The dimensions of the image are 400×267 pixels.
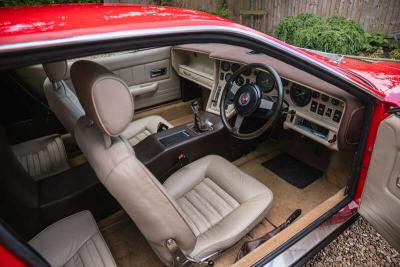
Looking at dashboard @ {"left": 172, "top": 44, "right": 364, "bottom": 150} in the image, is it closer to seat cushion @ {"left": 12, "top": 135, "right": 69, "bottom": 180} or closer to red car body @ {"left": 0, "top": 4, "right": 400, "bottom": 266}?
red car body @ {"left": 0, "top": 4, "right": 400, "bottom": 266}

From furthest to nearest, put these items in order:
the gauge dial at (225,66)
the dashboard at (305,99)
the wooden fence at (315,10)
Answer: the wooden fence at (315,10) → the gauge dial at (225,66) → the dashboard at (305,99)

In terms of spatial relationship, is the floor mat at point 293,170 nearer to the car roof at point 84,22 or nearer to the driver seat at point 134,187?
the driver seat at point 134,187

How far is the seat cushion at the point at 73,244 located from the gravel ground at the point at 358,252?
4.20 ft

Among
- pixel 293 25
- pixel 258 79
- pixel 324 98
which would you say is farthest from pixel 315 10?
pixel 324 98

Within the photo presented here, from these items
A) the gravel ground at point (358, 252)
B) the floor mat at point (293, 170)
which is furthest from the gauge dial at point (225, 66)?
the gravel ground at point (358, 252)

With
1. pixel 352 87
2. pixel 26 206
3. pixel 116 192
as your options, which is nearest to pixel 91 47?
pixel 116 192

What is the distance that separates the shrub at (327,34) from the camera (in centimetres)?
497

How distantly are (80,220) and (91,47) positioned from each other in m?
1.04

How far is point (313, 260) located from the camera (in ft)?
6.06

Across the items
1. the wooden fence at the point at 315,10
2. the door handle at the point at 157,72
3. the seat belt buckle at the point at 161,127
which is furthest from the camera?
the wooden fence at the point at 315,10

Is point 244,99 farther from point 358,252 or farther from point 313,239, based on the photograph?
point 358,252

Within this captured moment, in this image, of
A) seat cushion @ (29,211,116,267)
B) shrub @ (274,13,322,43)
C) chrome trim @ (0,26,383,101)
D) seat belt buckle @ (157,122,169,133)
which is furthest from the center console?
shrub @ (274,13,322,43)

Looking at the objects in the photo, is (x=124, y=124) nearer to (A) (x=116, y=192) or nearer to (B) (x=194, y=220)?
(A) (x=116, y=192)

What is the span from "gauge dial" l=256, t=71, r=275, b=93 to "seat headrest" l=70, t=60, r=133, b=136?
139cm
